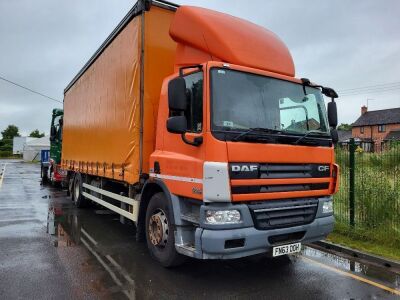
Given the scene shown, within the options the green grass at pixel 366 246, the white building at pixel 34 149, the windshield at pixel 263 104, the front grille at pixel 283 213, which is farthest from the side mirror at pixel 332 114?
the white building at pixel 34 149

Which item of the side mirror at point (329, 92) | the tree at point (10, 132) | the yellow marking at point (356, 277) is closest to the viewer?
the yellow marking at point (356, 277)

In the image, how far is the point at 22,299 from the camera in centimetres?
441

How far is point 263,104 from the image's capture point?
5012 millimetres

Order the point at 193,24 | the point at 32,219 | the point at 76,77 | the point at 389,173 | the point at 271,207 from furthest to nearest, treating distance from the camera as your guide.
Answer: the point at 76,77, the point at 32,219, the point at 389,173, the point at 193,24, the point at 271,207

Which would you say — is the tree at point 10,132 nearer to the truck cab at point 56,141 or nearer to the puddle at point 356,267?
the truck cab at point 56,141

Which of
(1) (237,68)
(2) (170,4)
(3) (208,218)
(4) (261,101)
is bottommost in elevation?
(3) (208,218)

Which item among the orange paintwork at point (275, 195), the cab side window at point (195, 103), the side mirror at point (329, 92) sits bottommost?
the orange paintwork at point (275, 195)

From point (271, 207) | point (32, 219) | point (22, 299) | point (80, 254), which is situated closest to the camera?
point (22, 299)

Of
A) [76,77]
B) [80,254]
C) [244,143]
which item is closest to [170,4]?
[244,143]

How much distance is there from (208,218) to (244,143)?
97cm

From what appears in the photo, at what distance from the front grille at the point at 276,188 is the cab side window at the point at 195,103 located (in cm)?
88

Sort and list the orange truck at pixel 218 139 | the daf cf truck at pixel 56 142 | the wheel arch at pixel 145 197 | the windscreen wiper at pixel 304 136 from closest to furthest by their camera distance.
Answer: the orange truck at pixel 218 139, the windscreen wiper at pixel 304 136, the wheel arch at pixel 145 197, the daf cf truck at pixel 56 142

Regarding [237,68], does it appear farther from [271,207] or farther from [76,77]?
[76,77]

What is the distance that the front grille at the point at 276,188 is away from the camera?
4469 millimetres
